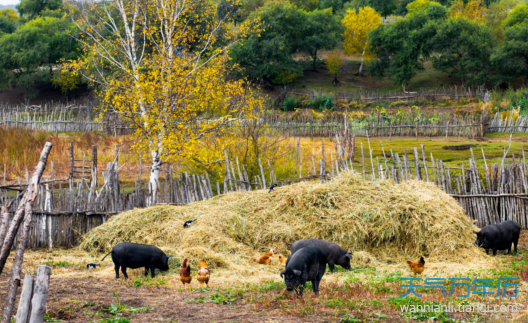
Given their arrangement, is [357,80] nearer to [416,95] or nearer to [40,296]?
[416,95]

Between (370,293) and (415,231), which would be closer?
(370,293)

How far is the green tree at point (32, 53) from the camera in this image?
43.8 meters

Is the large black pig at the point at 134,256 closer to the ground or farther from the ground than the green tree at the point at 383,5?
closer to the ground

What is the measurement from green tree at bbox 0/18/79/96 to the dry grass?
38.5m

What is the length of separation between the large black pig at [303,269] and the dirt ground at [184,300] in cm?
16

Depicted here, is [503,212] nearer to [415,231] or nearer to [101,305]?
[415,231]

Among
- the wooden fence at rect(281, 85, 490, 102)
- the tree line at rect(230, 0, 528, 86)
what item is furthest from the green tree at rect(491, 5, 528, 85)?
the wooden fence at rect(281, 85, 490, 102)

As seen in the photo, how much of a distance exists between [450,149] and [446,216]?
13.6 m

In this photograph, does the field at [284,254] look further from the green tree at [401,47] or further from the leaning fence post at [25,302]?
the green tree at [401,47]

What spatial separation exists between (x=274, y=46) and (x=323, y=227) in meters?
40.0

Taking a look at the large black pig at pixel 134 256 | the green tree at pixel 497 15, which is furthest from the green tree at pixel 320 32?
the large black pig at pixel 134 256

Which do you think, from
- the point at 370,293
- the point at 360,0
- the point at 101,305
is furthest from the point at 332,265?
the point at 360,0

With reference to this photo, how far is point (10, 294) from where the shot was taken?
13.8ft

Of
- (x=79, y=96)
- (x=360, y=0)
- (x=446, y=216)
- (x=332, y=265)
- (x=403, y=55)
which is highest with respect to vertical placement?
(x=360, y=0)
